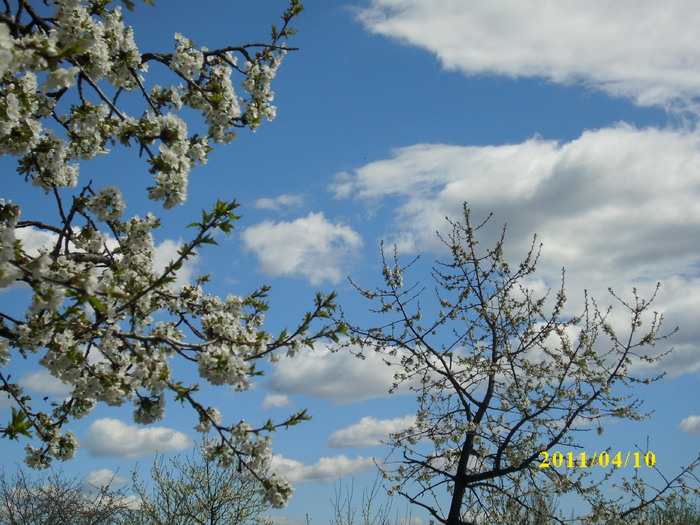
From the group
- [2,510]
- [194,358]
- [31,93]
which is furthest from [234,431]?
[2,510]

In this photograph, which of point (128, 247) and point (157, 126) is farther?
point (128, 247)

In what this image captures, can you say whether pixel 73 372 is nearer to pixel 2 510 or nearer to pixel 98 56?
pixel 98 56

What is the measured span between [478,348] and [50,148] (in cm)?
668

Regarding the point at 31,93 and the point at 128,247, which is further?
the point at 128,247

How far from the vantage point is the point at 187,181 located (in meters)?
4.32

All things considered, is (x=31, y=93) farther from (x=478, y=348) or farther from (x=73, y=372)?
(x=478, y=348)

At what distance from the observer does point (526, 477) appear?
8.60 metres

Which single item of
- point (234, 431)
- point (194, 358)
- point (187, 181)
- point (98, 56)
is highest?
point (98, 56)

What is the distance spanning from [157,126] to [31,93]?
3.43ft

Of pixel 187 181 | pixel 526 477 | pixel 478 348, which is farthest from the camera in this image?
pixel 478 348

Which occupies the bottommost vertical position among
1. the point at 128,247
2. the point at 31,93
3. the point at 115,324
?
the point at 115,324

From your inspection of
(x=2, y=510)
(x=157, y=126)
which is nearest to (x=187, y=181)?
(x=157, y=126)

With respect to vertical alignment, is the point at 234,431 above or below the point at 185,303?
below

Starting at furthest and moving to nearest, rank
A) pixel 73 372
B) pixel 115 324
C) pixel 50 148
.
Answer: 1. pixel 50 148
2. pixel 115 324
3. pixel 73 372
